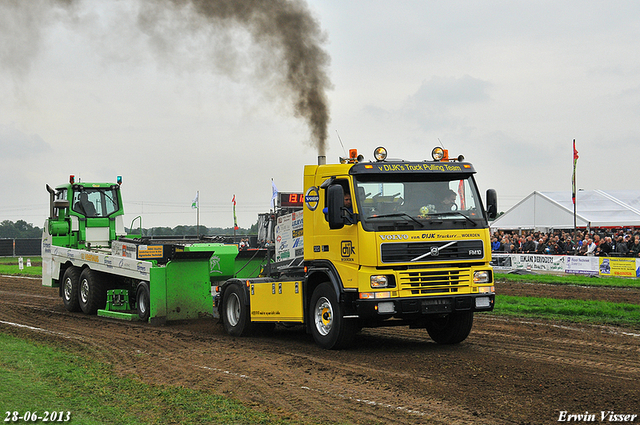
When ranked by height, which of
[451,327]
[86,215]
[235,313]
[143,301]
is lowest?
[451,327]

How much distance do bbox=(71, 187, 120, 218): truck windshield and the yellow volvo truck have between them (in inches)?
371

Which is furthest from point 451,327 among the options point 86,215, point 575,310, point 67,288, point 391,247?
point 86,215

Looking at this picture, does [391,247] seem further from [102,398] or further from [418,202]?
[102,398]

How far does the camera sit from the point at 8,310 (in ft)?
56.4

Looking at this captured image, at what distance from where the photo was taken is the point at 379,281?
9.72 metres

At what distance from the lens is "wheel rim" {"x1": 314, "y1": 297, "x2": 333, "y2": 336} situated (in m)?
10.6

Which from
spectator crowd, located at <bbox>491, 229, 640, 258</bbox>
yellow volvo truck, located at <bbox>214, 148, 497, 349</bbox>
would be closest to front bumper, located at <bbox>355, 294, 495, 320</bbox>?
yellow volvo truck, located at <bbox>214, 148, 497, 349</bbox>

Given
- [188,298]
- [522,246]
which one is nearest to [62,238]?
[188,298]

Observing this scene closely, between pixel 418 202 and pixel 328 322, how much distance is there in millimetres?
2377

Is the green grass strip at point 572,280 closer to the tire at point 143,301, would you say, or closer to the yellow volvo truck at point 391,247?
the yellow volvo truck at point 391,247

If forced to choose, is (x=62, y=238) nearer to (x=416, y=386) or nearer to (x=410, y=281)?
(x=410, y=281)

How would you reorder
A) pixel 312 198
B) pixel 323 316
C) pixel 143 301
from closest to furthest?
pixel 323 316
pixel 312 198
pixel 143 301

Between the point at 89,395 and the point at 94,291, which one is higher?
the point at 94,291

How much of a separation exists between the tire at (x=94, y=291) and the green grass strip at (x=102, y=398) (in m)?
7.10
